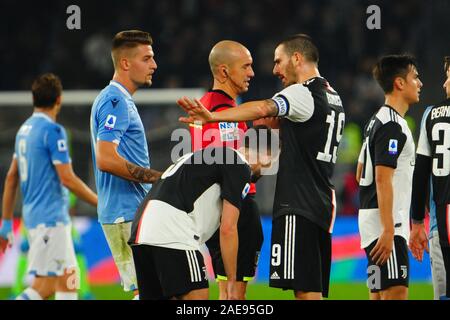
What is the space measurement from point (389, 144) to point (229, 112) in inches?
48.6

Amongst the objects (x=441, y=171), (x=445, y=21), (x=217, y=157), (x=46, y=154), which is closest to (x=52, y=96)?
(x=46, y=154)

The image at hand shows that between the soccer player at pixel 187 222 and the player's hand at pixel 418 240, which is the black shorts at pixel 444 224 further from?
the soccer player at pixel 187 222

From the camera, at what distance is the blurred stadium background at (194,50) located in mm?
13069

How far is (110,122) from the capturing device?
6375 mm

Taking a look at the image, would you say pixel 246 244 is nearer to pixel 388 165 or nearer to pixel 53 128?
pixel 388 165

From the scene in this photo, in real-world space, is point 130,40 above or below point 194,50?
below

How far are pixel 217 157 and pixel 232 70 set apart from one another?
1198 mm

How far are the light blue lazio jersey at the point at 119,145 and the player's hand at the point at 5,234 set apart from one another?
1.53 m

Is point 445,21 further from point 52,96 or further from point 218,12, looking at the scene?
point 52,96

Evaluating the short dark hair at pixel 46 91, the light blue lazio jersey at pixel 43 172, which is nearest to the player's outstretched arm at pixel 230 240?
the light blue lazio jersey at pixel 43 172

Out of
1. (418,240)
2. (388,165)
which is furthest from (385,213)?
(418,240)

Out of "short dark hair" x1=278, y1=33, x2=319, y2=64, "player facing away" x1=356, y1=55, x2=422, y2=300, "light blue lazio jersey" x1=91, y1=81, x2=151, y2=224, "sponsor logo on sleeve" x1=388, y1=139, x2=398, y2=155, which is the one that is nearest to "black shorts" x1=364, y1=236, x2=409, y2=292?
"player facing away" x1=356, y1=55, x2=422, y2=300

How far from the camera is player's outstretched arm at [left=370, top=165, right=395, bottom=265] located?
6.09 meters

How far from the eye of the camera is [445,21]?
1598 cm
